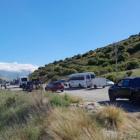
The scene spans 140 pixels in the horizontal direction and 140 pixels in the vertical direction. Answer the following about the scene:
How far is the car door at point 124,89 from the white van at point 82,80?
92.9 feet

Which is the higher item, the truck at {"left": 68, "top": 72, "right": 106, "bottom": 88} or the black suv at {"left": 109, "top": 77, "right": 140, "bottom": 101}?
the truck at {"left": 68, "top": 72, "right": 106, "bottom": 88}

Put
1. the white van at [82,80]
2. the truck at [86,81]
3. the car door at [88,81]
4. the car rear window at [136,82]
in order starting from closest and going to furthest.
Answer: the car rear window at [136,82]
the truck at [86,81]
the car door at [88,81]
the white van at [82,80]

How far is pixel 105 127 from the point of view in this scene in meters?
13.6

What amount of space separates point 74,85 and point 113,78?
7337mm

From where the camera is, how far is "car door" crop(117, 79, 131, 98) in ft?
88.9

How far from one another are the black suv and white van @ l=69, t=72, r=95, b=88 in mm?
27726

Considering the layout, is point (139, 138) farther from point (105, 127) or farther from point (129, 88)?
point (129, 88)

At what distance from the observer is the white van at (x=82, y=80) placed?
57.6 metres

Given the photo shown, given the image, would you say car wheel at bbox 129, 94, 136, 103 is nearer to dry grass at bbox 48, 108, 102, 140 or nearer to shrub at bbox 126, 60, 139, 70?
dry grass at bbox 48, 108, 102, 140

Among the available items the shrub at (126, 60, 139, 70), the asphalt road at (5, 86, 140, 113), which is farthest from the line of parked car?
the shrub at (126, 60, 139, 70)

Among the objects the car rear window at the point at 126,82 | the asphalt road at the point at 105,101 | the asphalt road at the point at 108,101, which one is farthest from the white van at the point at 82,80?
the car rear window at the point at 126,82

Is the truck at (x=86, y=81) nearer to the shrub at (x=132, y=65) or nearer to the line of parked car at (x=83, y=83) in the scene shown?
the line of parked car at (x=83, y=83)

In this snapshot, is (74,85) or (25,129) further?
(74,85)

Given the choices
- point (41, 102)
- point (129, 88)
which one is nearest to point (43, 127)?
point (41, 102)
